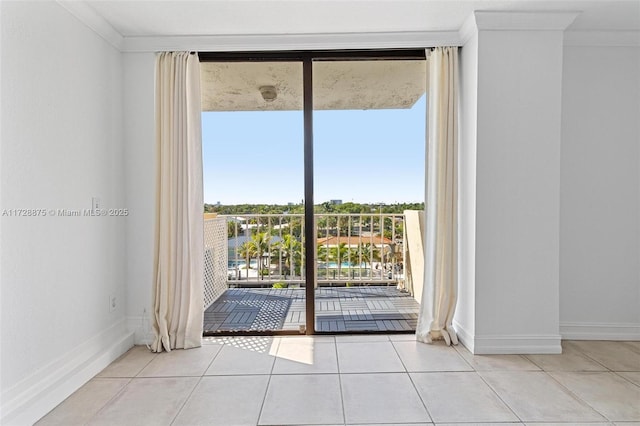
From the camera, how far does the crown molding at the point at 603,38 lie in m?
2.92

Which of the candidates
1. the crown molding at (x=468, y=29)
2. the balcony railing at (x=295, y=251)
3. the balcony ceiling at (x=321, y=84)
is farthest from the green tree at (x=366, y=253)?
the crown molding at (x=468, y=29)

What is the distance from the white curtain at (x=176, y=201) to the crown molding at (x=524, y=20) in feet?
7.02

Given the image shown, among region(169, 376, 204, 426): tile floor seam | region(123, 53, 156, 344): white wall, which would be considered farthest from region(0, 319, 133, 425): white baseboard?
region(169, 376, 204, 426): tile floor seam

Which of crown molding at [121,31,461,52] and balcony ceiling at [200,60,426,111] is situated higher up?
crown molding at [121,31,461,52]

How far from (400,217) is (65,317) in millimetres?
2908

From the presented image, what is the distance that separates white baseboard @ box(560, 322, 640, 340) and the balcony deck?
3.91 feet

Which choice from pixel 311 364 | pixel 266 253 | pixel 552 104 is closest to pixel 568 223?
pixel 552 104

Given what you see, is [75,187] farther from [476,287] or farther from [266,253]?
[476,287]

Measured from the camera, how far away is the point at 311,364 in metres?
2.60

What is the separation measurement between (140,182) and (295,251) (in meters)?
1.93

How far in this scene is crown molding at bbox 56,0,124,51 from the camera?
234cm

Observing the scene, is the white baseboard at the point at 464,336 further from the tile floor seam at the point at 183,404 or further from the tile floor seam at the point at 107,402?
the tile floor seam at the point at 107,402

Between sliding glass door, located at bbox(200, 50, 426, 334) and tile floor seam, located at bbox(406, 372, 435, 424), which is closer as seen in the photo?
tile floor seam, located at bbox(406, 372, 435, 424)

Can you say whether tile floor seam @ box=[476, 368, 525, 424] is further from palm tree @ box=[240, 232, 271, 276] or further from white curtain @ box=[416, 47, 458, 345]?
palm tree @ box=[240, 232, 271, 276]
